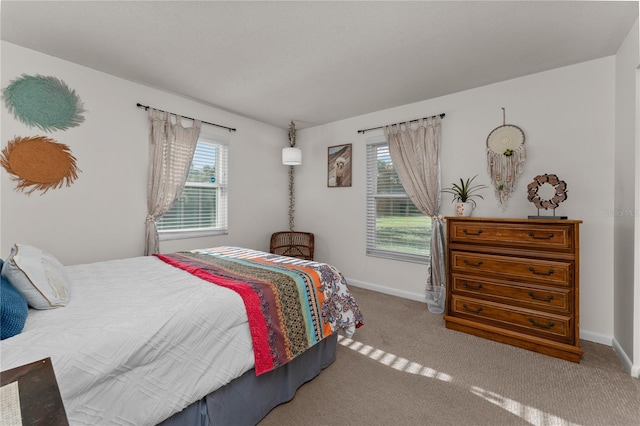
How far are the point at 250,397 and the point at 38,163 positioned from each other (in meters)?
2.76

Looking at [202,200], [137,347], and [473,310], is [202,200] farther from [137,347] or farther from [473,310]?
[473,310]

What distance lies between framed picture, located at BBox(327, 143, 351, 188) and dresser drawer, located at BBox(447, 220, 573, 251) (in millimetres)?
1833

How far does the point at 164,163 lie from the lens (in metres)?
3.26

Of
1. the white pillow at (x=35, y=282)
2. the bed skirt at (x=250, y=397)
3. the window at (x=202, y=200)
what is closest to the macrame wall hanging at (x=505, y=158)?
the bed skirt at (x=250, y=397)

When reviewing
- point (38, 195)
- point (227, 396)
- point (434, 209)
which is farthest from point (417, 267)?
point (38, 195)

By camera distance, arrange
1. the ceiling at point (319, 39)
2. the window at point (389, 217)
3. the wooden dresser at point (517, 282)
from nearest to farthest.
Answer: the ceiling at point (319, 39) < the wooden dresser at point (517, 282) < the window at point (389, 217)

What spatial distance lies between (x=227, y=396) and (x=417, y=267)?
2817 mm

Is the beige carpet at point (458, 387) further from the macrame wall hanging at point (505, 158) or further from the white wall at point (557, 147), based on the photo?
the macrame wall hanging at point (505, 158)

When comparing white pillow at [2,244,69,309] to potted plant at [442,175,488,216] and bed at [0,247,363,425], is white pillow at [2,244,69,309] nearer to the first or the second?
bed at [0,247,363,425]

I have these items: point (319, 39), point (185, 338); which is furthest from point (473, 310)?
point (319, 39)

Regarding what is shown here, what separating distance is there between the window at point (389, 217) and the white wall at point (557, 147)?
183mm

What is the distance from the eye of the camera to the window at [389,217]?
12.1ft

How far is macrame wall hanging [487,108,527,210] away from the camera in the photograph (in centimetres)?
291

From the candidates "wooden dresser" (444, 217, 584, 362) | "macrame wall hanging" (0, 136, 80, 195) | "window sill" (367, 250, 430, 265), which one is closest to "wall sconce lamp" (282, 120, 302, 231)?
"window sill" (367, 250, 430, 265)
